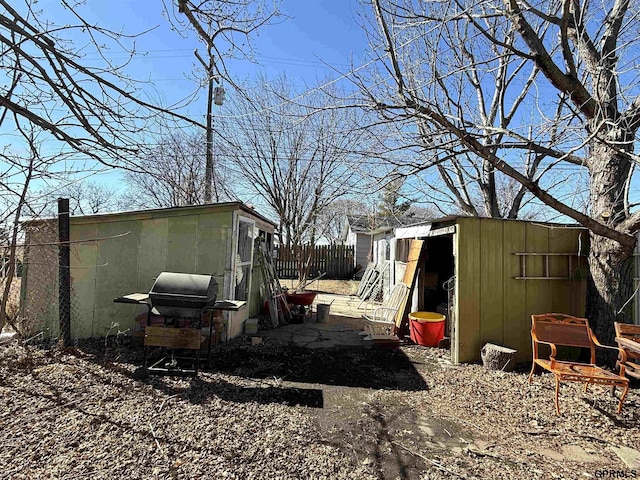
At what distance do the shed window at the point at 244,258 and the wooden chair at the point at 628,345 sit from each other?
500 centimetres

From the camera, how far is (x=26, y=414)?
289 centimetres

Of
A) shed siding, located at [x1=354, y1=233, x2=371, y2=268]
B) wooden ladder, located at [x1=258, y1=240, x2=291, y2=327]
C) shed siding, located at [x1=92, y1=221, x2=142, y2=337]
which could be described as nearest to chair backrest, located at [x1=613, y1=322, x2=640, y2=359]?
wooden ladder, located at [x1=258, y1=240, x2=291, y2=327]

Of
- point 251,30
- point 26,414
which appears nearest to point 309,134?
point 251,30

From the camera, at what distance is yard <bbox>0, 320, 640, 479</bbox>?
2.38 m

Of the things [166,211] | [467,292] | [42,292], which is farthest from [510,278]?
[42,292]

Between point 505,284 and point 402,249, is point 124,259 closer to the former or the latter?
point 505,284

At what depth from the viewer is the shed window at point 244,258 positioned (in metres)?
5.82

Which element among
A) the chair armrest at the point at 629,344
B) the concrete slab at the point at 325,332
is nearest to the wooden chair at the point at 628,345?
the chair armrest at the point at 629,344

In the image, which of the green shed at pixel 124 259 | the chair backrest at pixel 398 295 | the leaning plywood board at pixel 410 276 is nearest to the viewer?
the green shed at pixel 124 259

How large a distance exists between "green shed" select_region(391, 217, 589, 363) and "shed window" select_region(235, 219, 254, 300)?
341cm

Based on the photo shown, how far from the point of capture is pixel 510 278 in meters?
4.94

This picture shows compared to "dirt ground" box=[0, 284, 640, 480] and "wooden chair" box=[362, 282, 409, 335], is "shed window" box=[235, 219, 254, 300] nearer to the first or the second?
"dirt ground" box=[0, 284, 640, 480]

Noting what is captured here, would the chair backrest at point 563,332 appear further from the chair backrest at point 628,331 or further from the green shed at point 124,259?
the green shed at point 124,259

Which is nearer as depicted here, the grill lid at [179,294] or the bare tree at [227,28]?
the bare tree at [227,28]
